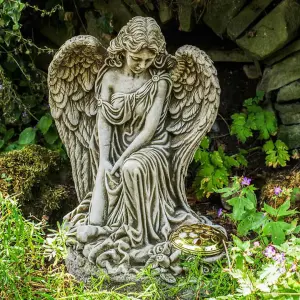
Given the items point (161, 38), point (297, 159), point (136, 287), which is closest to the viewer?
point (136, 287)

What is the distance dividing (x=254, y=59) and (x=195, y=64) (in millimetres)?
1301

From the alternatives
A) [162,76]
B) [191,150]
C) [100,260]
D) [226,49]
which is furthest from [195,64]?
[226,49]

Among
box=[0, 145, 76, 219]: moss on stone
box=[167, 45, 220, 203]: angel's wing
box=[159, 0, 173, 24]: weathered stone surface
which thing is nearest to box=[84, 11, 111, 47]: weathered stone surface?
box=[159, 0, 173, 24]: weathered stone surface

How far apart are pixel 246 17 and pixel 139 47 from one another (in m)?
1.36

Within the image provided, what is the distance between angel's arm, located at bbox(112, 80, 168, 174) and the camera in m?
2.92

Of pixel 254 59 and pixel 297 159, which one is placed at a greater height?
pixel 254 59

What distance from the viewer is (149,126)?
115 inches

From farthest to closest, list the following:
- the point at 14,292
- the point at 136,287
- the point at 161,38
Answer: the point at 161,38 → the point at 136,287 → the point at 14,292

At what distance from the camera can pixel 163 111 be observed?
2.99 m

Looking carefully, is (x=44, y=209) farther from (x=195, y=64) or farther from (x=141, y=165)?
(x=195, y=64)

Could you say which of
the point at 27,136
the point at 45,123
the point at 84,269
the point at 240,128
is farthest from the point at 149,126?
the point at 27,136

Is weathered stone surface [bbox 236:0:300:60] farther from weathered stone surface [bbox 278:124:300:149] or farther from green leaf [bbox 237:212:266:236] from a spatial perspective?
green leaf [bbox 237:212:266:236]

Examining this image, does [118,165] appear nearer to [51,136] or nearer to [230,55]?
[51,136]

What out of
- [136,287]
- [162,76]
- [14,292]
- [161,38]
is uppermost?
[161,38]
